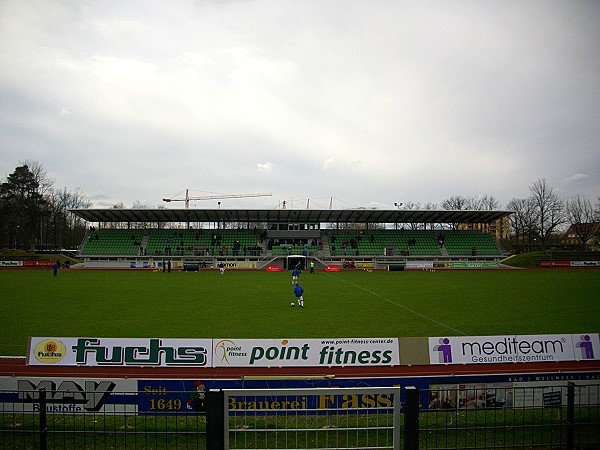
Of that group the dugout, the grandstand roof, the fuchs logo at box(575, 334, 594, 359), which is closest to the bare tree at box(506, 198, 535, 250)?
A: the grandstand roof

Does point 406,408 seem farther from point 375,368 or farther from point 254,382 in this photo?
point 375,368

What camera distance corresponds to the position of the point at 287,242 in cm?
6662

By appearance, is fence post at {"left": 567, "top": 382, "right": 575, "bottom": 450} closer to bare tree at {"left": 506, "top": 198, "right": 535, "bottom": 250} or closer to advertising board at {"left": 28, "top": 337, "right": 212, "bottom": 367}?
advertising board at {"left": 28, "top": 337, "right": 212, "bottom": 367}

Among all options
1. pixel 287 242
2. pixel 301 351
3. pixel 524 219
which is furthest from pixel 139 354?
pixel 524 219

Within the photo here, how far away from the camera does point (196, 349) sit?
37.1 feet

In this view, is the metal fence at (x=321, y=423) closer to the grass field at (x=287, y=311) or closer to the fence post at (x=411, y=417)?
the fence post at (x=411, y=417)

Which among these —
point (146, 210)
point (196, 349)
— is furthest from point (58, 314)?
point (146, 210)

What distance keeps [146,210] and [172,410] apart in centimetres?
5430

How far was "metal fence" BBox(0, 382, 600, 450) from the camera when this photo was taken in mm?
4344

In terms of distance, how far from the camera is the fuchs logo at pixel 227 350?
11.2 metres

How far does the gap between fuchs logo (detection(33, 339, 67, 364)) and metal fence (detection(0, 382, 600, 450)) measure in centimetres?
250

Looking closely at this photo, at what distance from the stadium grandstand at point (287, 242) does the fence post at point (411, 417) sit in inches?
1955

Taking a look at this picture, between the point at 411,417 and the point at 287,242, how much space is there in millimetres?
62381

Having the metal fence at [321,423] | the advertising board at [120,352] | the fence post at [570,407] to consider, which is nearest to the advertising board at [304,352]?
the advertising board at [120,352]
